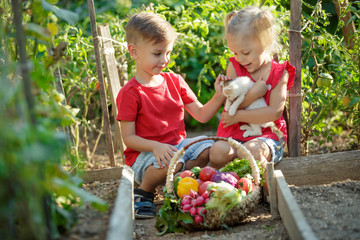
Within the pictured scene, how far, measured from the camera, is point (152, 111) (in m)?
3.17

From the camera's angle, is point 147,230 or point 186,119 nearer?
point 147,230

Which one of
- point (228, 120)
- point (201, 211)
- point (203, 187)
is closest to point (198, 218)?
point (201, 211)

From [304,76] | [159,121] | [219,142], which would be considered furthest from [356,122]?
[159,121]

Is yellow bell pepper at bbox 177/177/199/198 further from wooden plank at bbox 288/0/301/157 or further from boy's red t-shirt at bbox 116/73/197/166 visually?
wooden plank at bbox 288/0/301/157

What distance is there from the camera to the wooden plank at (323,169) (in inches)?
120

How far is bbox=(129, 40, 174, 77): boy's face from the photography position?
304 cm

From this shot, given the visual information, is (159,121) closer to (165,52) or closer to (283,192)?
(165,52)

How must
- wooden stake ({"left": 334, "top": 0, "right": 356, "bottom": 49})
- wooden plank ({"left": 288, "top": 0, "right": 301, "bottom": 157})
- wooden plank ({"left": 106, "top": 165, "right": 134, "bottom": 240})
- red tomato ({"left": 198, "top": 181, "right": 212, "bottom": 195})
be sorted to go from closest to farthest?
wooden plank ({"left": 106, "top": 165, "right": 134, "bottom": 240})
red tomato ({"left": 198, "top": 181, "right": 212, "bottom": 195})
wooden plank ({"left": 288, "top": 0, "right": 301, "bottom": 157})
wooden stake ({"left": 334, "top": 0, "right": 356, "bottom": 49})

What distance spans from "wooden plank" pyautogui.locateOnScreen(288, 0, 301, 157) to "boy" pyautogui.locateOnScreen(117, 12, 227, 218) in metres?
0.56

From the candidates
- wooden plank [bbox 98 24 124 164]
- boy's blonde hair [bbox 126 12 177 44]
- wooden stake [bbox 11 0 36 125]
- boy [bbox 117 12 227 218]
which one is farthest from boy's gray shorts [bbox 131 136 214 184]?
wooden stake [bbox 11 0 36 125]

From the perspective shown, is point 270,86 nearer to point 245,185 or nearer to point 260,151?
point 260,151

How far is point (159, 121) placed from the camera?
3.17 metres

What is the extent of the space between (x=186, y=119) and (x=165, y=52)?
2820 millimetres

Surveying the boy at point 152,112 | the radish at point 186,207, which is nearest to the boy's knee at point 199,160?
the boy at point 152,112
